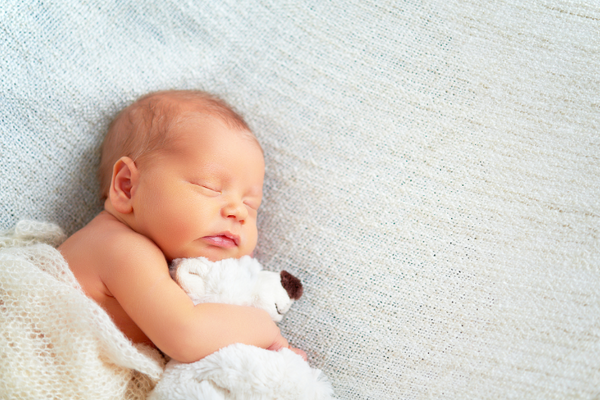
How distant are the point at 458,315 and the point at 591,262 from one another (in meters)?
0.32

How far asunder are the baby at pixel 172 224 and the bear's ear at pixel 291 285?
0.09m

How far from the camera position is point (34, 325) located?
896mm

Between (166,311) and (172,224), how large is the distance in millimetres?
197

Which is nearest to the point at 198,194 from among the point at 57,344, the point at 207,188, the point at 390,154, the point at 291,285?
the point at 207,188

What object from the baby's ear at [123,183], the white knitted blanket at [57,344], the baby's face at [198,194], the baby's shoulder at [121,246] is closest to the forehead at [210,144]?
the baby's face at [198,194]

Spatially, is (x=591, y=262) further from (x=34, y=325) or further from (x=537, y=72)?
(x=34, y=325)

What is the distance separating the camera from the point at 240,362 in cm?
87

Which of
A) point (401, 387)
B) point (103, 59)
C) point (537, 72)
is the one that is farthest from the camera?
point (103, 59)

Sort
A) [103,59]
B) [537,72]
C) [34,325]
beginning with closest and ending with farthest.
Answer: [34,325]
[537,72]
[103,59]

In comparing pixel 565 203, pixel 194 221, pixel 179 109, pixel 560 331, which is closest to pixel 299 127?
pixel 179 109

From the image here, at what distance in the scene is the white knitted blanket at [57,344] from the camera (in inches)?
33.4

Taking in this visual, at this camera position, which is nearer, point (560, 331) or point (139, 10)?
point (560, 331)

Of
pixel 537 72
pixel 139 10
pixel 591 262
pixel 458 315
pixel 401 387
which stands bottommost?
pixel 401 387

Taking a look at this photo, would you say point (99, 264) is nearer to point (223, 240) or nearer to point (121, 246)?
point (121, 246)
